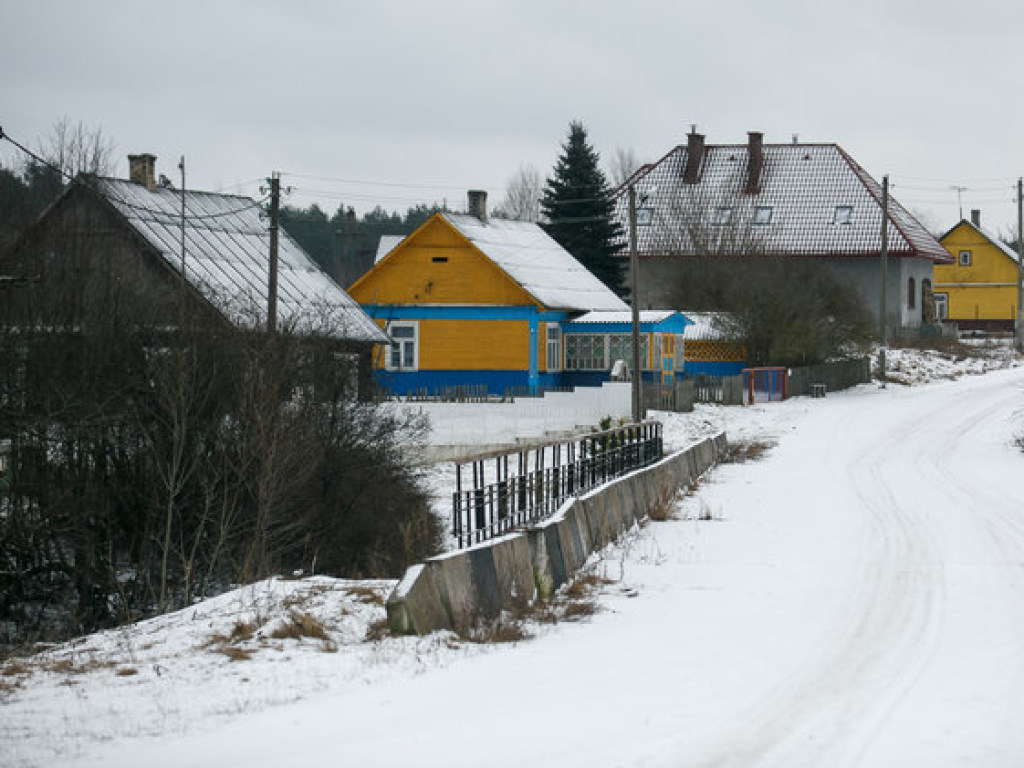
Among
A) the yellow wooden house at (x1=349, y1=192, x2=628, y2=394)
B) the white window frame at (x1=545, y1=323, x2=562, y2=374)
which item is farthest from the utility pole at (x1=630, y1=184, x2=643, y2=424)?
Answer: the white window frame at (x1=545, y1=323, x2=562, y2=374)

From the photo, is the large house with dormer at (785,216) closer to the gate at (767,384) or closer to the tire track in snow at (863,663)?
the gate at (767,384)

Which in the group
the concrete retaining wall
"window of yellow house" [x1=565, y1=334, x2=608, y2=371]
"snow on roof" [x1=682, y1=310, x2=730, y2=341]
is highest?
"snow on roof" [x1=682, y1=310, x2=730, y2=341]

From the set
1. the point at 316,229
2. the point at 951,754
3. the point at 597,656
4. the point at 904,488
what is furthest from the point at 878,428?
the point at 316,229

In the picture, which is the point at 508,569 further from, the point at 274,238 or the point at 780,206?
the point at 780,206

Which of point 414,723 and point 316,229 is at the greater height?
point 316,229

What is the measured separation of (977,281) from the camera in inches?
3324

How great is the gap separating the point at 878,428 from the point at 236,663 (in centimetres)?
2854

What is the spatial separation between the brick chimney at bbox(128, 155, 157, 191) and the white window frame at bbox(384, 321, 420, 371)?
33.7ft

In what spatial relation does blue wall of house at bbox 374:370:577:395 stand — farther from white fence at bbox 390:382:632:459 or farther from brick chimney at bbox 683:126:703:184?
brick chimney at bbox 683:126:703:184

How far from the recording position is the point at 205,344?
21.2m

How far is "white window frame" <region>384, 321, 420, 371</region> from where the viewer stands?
45.9 m

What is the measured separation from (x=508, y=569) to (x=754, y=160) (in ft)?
183

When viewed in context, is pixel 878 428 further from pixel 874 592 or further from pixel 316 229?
pixel 316 229

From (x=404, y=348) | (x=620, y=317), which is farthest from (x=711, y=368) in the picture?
(x=404, y=348)
